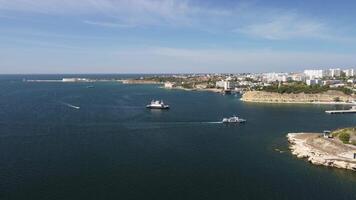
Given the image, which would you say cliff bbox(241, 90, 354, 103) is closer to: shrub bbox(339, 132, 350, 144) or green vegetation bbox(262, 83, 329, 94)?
green vegetation bbox(262, 83, 329, 94)

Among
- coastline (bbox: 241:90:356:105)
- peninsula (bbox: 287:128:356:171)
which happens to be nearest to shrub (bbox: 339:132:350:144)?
peninsula (bbox: 287:128:356:171)

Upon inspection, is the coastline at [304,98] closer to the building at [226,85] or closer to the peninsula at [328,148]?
the building at [226,85]

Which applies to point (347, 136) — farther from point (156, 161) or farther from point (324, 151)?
point (156, 161)

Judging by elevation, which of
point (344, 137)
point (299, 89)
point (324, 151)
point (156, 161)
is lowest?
point (156, 161)

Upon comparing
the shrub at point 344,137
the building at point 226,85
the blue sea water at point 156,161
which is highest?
the building at point 226,85

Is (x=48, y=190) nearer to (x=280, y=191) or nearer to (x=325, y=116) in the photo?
(x=280, y=191)

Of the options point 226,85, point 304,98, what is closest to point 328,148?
point 304,98

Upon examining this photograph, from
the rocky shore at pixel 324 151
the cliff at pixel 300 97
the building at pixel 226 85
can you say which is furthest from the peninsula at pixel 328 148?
the building at pixel 226 85
